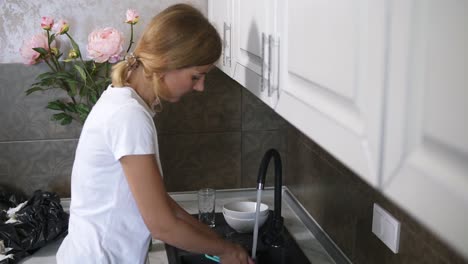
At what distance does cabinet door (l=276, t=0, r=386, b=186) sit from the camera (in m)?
0.68

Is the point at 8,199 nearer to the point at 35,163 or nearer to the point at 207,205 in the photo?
the point at 35,163

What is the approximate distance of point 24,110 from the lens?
7.30 ft

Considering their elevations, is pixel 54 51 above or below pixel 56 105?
above

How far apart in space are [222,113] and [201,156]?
20cm

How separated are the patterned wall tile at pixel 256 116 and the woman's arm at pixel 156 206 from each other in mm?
977

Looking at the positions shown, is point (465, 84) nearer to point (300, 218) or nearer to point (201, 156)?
point (300, 218)

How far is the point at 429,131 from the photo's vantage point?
1.85 ft

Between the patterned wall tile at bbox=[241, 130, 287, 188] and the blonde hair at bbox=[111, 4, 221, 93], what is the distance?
3.29 ft

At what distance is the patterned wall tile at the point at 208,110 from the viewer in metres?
2.31

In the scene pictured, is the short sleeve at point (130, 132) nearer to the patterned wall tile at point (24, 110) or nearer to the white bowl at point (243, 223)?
the white bowl at point (243, 223)

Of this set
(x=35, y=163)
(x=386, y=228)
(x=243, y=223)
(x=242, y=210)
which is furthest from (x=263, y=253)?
(x=35, y=163)

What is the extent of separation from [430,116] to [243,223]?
4.79 feet

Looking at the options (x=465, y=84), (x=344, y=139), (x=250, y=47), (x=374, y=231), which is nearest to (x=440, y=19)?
(x=465, y=84)

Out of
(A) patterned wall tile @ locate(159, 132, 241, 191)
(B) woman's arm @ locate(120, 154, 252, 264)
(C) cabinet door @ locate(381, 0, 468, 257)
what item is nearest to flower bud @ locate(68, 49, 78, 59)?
(A) patterned wall tile @ locate(159, 132, 241, 191)
